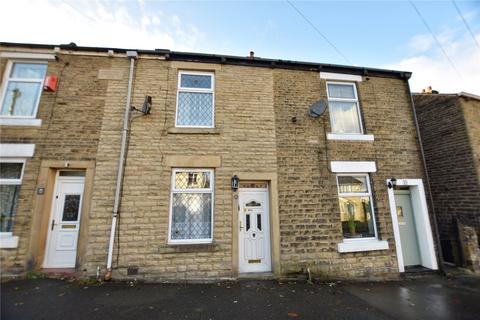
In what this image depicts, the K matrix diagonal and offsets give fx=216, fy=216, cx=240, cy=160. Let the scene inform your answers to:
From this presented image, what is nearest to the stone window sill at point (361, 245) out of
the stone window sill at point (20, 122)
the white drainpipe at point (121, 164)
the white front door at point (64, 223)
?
the white drainpipe at point (121, 164)

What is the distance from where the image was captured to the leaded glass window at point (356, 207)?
6207 mm

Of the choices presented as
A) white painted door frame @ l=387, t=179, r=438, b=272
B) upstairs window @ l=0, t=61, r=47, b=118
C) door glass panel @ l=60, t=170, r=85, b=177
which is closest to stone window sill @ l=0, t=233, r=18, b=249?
door glass panel @ l=60, t=170, r=85, b=177

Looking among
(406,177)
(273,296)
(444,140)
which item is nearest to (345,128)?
(406,177)

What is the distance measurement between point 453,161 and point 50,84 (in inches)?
501

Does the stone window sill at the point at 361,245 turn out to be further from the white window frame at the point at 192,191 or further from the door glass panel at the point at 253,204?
the white window frame at the point at 192,191

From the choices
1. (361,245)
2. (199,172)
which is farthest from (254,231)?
(361,245)

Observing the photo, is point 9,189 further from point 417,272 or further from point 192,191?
point 417,272

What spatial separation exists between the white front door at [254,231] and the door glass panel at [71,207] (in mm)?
4264

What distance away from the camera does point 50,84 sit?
5.85 m

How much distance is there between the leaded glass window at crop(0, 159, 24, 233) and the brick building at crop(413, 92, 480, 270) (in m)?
12.3

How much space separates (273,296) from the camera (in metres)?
4.51

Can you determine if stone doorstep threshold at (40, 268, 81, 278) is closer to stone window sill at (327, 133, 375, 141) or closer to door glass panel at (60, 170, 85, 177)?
door glass panel at (60, 170, 85, 177)

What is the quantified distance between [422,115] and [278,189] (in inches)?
276

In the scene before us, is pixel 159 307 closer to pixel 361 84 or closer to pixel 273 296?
pixel 273 296
